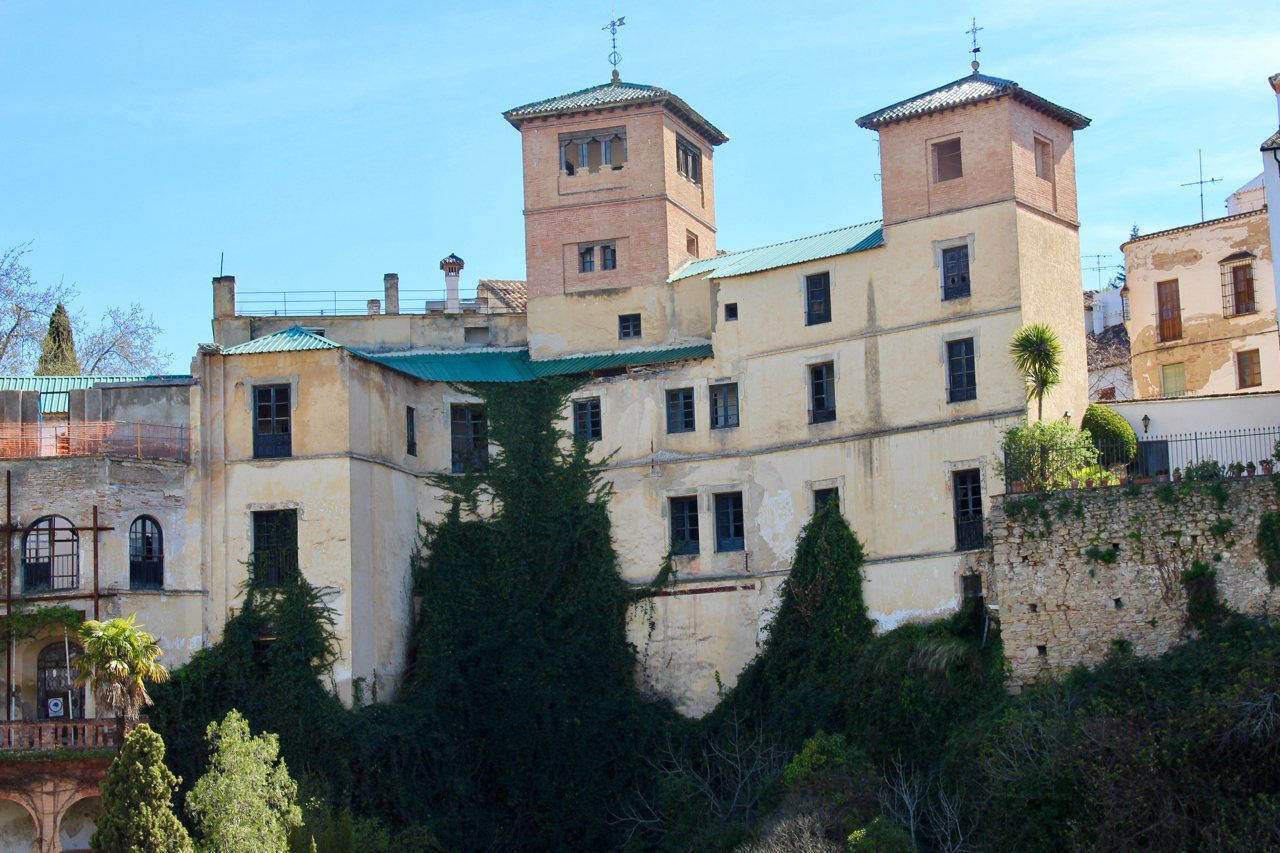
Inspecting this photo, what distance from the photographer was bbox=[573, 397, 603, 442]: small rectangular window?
48.6 metres

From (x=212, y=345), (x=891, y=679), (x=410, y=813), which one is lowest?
(x=410, y=813)

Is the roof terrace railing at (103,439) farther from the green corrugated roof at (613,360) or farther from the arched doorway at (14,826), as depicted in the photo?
the green corrugated roof at (613,360)

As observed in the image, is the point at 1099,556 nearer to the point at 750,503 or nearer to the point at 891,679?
the point at 891,679

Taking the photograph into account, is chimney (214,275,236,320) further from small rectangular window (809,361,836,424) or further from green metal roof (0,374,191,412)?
small rectangular window (809,361,836,424)

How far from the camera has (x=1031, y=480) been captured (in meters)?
40.2

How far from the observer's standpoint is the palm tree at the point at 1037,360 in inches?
1630

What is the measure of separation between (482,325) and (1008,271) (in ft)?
51.8

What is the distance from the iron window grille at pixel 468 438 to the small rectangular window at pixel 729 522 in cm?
678

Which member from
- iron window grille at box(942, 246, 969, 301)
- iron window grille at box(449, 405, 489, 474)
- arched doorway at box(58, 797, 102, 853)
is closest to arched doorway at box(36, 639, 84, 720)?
arched doorway at box(58, 797, 102, 853)

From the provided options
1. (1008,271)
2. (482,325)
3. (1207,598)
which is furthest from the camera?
(482,325)

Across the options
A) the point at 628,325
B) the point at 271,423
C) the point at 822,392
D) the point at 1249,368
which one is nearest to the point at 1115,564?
the point at 822,392

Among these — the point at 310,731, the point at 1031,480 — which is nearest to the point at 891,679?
the point at 1031,480

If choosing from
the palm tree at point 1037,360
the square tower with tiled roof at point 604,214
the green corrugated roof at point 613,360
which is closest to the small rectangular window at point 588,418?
the green corrugated roof at point 613,360

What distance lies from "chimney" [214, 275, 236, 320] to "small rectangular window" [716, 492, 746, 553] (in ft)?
50.3
